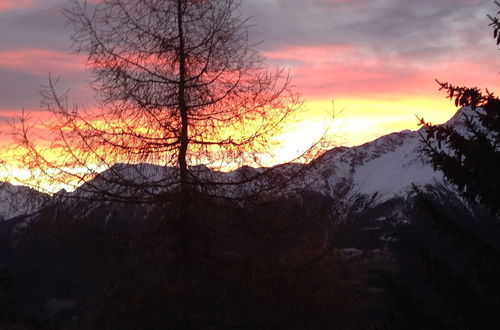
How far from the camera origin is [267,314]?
9.91 metres

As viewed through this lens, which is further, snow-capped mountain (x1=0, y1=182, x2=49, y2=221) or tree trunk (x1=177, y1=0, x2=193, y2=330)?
tree trunk (x1=177, y1=0, x2=193, y2=330)

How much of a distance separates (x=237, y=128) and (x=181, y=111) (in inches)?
37.8

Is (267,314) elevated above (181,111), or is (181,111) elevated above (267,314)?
(181,111)

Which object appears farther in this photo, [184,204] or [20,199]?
[184,204]

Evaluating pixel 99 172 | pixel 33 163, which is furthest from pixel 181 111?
pixel 33 163

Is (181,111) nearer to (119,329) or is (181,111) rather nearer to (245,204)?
(245,204)

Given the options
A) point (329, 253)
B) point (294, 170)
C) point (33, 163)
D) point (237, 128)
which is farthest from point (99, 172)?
point (329, 253)

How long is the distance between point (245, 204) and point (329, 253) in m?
1.54

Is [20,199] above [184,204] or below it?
above

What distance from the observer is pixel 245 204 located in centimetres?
1015

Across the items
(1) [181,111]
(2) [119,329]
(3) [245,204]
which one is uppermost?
(1) [181,111]

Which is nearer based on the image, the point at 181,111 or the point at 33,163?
the point at 33,163

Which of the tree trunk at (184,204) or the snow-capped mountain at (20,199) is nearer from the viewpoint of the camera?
the snow-capped mountain at (20,199)

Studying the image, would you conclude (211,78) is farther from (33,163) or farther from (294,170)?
(33,163)
